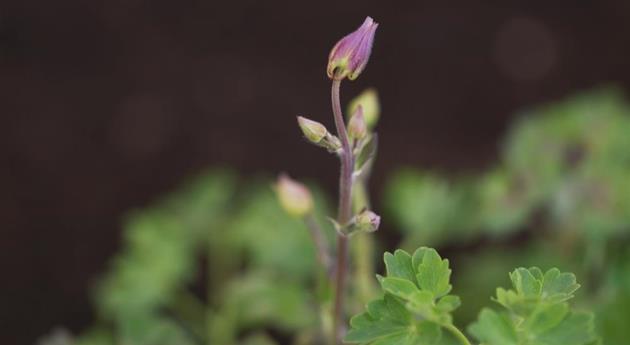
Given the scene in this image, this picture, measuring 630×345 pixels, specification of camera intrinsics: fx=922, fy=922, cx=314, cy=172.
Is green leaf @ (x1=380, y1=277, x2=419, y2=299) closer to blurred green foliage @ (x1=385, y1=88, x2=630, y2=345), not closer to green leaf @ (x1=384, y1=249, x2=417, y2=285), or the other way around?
green leaf @ (x1=384, y1=249, x2=417, y2=285)

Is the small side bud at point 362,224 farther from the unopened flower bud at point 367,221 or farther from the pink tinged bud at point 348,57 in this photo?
the pink tinged bud at point 348,57

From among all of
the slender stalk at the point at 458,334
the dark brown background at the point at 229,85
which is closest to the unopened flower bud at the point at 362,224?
the slender stalk at the point at 458,334

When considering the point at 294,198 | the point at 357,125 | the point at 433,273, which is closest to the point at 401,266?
the point at 433,273

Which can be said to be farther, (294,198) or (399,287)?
(294,198)

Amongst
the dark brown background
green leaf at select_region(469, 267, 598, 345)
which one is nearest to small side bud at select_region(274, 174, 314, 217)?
green leaf at select_region(469, 267, 598, 345)

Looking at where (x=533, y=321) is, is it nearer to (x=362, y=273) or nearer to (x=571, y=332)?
(x=571, y=332)

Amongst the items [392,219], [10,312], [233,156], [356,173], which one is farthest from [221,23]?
[356,173]
